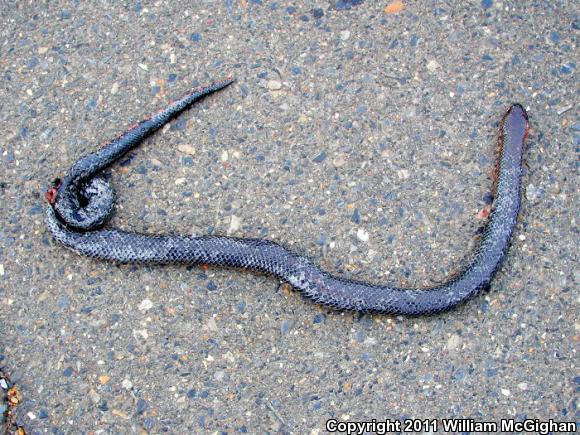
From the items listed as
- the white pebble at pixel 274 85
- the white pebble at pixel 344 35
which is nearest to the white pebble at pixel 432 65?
the white pebble at pixel 344 35

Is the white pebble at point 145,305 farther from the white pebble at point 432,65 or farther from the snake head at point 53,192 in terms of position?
the white pebble at point 432,65

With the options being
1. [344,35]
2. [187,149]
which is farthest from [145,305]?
[344,35]

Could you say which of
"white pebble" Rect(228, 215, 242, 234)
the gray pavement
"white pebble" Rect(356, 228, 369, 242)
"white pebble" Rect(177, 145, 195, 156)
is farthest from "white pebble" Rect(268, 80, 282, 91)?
"white pebble" Rect(356, 228, 369, 242)

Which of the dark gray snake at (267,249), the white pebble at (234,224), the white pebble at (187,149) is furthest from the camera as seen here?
the white pebble at (187,149)

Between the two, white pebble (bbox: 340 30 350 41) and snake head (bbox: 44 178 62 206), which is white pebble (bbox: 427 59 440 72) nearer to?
white pebble (bbox: 340 30 350 41)

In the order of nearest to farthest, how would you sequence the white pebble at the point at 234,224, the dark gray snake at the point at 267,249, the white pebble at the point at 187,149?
the dark gray snake at the point at 267,249 < the white pebble at the point at 234,224 < the white pebble at the point at 187,149

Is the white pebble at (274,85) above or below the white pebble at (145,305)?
above

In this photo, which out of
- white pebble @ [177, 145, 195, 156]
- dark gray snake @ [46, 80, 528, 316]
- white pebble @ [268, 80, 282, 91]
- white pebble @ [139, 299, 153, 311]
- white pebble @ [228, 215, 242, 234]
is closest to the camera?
dark gray snake @ [46, 80, 528, 316]
